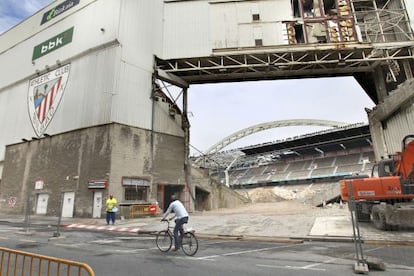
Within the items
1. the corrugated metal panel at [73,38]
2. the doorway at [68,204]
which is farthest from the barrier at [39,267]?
the corrugated metal panel at [73,38]

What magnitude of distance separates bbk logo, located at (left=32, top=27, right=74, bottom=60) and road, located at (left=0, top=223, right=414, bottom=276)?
25.8 metres

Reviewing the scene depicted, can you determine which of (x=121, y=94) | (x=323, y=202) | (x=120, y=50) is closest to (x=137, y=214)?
(x=121, y=94)

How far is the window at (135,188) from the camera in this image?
78.1 ft

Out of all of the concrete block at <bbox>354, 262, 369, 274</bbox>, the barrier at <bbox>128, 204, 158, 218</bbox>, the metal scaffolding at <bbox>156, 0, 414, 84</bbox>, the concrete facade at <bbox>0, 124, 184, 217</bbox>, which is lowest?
the concrete block at <bbox>354, 262, 369, 274</bbox>

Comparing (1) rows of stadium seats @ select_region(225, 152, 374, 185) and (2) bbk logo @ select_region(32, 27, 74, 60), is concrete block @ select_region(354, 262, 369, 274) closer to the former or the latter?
(2) bbk logo @ select_region(32, 27, 74, 60)

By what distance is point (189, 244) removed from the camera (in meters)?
8.68

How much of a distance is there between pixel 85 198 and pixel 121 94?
9.09 meters

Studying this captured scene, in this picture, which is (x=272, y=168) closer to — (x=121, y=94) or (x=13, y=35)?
(x=121, y=94)

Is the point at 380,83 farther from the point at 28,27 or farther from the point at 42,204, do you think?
the point at 28,27

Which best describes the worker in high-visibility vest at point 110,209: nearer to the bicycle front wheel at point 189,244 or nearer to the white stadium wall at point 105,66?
the white stadium wall at point 105,66

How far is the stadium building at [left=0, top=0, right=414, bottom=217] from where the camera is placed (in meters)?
24.5

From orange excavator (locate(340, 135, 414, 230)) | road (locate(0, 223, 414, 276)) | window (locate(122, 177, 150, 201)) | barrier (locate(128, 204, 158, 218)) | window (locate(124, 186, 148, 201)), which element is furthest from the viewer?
window (locate(124, 186, 148, 201))

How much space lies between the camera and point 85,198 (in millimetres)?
23609

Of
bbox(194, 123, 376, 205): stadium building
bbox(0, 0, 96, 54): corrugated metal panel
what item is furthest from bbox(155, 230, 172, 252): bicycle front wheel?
bbox(194, 123, 376, 205): stadium building
